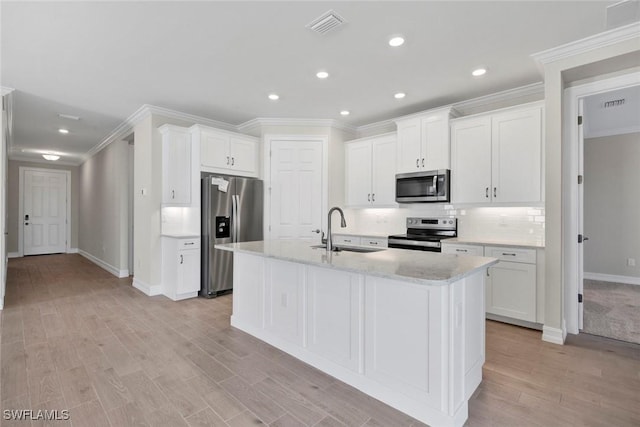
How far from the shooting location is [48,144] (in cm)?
675

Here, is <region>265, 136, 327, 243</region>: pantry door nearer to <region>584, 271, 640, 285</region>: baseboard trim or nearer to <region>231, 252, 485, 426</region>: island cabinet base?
<region>231, 252, 485, 426</region>: island cabinet base

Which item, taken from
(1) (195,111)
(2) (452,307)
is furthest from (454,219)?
(1) (195,111)

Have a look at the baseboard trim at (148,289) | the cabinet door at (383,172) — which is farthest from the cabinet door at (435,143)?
the baseboard trim at (148,289)

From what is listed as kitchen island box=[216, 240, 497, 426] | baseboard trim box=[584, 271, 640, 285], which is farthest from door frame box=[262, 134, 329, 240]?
baseboard trim box=[584, 271, 640, 285]

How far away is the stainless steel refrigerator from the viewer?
4.39 metres

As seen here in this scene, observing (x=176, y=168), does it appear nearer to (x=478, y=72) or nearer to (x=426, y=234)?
(x=426, y=234)

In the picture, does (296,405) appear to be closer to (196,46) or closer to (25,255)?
(196,46)

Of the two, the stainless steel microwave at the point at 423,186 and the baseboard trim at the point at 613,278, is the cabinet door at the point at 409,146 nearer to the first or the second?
the stainless steel microwave at the point at 423,186

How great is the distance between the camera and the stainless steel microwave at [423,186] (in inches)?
156

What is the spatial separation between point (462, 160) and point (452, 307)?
8.73ft

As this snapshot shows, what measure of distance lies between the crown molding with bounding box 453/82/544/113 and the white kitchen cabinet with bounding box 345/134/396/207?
993mm

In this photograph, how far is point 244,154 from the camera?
4879 millimetres

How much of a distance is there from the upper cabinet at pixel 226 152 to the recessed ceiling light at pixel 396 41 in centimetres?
280

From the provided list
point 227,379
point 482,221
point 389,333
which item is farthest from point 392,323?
point 482,221
